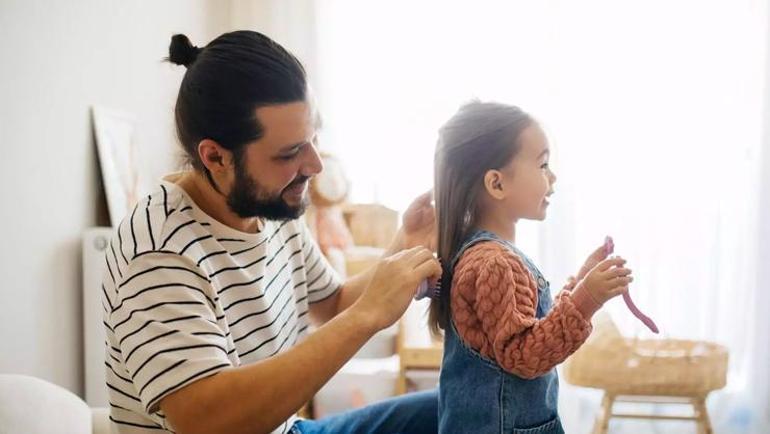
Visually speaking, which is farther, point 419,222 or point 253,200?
point 419,222

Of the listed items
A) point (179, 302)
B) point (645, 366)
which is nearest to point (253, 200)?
point (179, 302)

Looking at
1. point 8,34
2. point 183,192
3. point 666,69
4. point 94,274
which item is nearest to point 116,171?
point 94,274

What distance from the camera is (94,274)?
1.78 m

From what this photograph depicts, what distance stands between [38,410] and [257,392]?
454 millimetres

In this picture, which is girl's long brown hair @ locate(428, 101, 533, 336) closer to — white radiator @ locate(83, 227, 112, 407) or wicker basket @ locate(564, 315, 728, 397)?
white radiator @ locate(83, 227, 112, 407)

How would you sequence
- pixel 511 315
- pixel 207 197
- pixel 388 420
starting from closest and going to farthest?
1. pixel 511 315
2. pixel 207 197
3. pixel 388 420

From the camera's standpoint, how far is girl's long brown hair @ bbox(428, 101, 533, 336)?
3.77 ft

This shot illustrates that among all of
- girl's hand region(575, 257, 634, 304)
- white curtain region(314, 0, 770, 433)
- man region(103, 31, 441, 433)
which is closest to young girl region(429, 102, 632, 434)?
girl's hand region(575, 257, 634, 304)

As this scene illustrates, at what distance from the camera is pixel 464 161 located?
3.81 feet

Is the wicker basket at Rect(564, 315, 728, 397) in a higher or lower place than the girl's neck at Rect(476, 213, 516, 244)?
lower

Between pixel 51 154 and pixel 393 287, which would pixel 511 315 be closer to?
pixel 393 287

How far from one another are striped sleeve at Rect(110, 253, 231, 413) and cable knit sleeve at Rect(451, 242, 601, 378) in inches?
15.0

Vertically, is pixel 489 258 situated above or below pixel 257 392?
above

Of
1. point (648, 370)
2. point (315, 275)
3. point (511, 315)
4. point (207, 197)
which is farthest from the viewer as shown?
point (648, 370)
